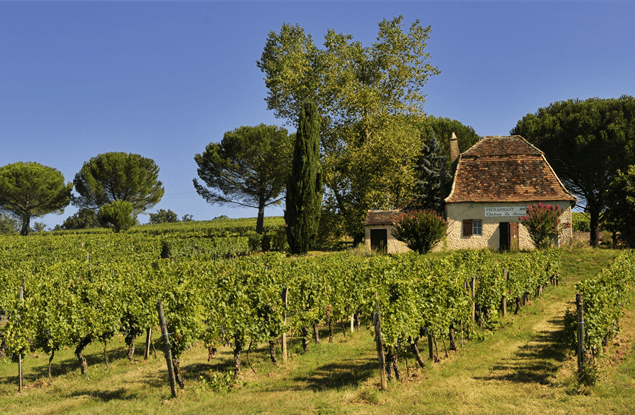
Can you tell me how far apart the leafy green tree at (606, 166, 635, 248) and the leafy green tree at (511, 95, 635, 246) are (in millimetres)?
8952

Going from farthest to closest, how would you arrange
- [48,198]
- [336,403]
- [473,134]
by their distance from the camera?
[48,198] < [473,134] < [336,403]

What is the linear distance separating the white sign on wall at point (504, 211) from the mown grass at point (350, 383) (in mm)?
13842

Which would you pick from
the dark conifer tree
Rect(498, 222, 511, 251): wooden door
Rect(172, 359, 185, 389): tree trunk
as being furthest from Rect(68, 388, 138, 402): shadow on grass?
the dark conifer tree

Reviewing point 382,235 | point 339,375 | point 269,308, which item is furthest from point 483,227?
point 339,375

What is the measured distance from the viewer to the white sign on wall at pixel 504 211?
1036 inches

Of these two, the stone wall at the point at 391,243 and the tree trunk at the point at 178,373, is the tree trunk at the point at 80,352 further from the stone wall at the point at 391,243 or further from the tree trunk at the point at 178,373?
the stone wall at the point at 391,243

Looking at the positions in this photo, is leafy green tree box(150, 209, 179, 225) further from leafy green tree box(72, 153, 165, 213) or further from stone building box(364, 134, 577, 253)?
stone building box(364, 134, 577, 253)

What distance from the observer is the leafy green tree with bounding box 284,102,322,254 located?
28500 millimetres

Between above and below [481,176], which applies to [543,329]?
below

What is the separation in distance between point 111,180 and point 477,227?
54007 millimetres

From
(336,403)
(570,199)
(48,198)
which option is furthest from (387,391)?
(48,198)

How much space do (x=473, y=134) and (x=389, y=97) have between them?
62.1 feet

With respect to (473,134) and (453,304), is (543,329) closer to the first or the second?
(453,304)

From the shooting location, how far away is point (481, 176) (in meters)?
28.3
